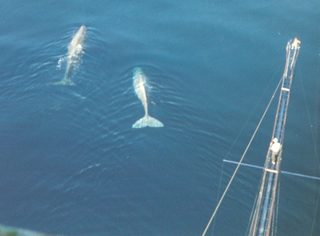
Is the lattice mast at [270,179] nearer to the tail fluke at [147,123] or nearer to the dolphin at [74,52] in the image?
the tail fluke at [147,123]

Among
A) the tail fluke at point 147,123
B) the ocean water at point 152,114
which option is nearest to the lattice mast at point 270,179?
the ocean water at point 152,114

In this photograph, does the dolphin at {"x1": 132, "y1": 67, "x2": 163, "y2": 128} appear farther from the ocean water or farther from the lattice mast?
the lattice mast

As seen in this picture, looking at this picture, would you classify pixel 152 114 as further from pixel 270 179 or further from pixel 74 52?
pixel 74 52

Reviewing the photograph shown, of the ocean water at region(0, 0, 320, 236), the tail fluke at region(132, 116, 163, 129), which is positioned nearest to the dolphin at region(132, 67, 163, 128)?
the tail fluke at region(132, 116, 163, 129)

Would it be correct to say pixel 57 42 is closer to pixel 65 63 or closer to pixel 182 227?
pixel 65 63

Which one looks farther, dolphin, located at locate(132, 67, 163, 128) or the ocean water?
dolphin, located at locate(132, 67, 163, 128)

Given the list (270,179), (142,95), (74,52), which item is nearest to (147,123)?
(142,95)
